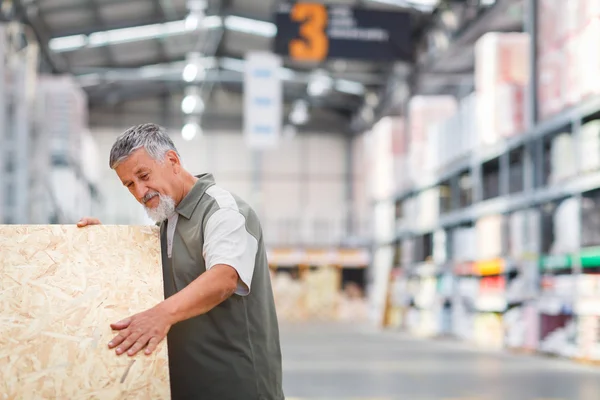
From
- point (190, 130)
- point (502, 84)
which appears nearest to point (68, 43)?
point (190, 130)

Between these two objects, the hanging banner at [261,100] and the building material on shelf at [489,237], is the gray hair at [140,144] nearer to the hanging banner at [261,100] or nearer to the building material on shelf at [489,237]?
the building material on shelf at [489,237]

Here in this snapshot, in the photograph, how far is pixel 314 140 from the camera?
107 ft

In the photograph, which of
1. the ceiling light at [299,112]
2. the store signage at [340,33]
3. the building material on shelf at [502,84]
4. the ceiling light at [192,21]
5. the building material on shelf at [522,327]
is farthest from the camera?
the ceiling light at [299,112]

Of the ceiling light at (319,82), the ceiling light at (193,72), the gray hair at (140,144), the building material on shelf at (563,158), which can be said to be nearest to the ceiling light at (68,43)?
the ceiling light at (193,72)

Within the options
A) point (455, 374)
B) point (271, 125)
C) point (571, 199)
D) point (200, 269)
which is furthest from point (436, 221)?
point (200, 269)

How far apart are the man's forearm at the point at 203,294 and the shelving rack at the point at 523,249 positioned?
21.0ft

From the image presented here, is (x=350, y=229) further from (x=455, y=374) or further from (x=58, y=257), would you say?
(x=58, y=257)

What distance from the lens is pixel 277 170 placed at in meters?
32.4

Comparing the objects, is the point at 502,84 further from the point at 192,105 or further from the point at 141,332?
the point at 192,105

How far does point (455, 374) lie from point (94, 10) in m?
16.5

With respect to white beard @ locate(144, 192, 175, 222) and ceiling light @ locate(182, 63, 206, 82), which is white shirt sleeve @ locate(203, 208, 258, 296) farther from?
ceiling light @ locate(182, 63, 206, 82)

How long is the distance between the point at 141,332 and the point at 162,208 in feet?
1.21

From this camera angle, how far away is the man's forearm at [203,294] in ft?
6.75

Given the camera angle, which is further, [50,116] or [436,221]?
[436,221]
